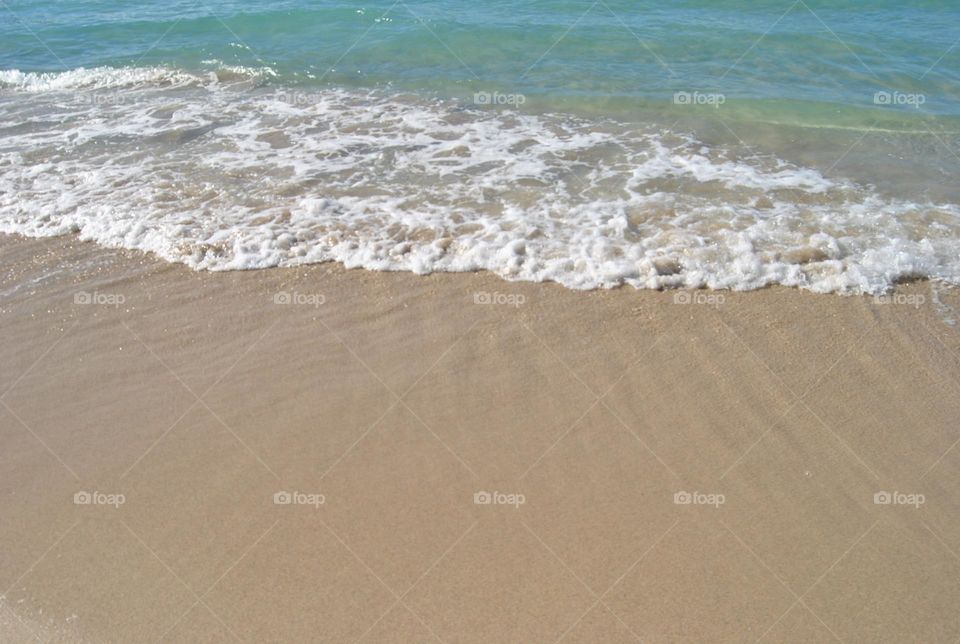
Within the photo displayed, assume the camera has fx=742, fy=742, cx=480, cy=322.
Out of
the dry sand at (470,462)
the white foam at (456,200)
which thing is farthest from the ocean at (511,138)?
the dry sand at (470,462)

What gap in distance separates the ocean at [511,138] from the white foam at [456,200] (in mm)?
33

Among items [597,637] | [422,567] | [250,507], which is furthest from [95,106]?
[597,637]

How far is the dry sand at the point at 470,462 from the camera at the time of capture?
3584 millimetres

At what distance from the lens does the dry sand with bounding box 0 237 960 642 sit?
3.58m

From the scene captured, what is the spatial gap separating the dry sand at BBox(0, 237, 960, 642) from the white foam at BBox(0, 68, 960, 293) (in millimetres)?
396

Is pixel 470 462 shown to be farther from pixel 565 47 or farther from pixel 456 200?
pixel 565 47

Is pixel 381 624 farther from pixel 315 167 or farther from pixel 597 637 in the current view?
pixel 315 167

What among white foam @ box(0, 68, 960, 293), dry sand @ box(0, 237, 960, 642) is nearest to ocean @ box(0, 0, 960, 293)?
white foam @ box(0, 68, 960, 293)

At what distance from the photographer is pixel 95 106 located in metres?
10.7

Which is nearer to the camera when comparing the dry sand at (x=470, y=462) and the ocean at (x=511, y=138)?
the dry sand at (x=470, y=462)

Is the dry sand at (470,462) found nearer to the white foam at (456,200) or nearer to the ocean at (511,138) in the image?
the white foam at (456,200)

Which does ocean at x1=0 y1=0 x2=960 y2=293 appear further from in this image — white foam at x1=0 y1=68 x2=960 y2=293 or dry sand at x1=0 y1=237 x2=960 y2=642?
dry sand at x1=0 y1=237 x2=960 y2=642

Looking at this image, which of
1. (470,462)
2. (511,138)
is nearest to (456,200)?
(511,138)

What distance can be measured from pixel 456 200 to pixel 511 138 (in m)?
2.00
